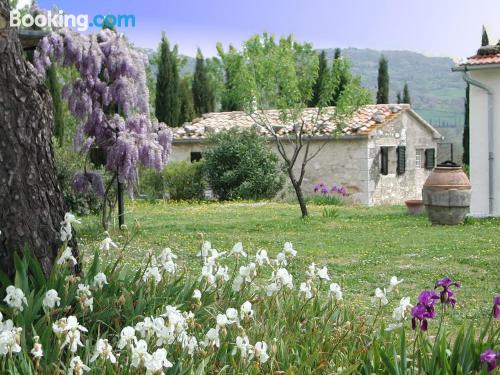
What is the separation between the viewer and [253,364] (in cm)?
323

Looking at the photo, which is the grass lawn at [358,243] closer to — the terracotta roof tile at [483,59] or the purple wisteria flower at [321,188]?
the terracotta roof tile at [483,59]

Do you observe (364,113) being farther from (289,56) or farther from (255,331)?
(255,331)

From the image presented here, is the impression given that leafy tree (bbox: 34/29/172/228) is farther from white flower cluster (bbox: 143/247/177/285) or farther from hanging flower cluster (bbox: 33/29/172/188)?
white flower cluster (bbox: 143/247/177/285)

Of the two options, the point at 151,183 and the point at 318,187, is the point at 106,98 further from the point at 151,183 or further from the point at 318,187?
the point at 151,183

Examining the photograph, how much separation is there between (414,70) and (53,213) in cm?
10098

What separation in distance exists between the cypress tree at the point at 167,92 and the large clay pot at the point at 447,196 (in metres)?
17.7

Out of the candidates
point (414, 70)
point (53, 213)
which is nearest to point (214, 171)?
point (53, 213)

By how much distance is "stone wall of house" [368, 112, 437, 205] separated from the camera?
2527 cm

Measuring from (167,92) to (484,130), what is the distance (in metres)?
17.7

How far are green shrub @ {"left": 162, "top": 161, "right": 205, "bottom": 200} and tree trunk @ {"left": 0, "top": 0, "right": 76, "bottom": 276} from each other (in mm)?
20341

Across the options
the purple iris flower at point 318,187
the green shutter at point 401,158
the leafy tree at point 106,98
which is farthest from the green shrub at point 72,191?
the green shutter at point 401,158

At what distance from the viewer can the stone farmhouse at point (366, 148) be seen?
81.3 feet

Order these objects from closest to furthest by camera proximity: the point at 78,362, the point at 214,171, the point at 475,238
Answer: the point at 78,362 < the point at 475,238 < the point at 214,171

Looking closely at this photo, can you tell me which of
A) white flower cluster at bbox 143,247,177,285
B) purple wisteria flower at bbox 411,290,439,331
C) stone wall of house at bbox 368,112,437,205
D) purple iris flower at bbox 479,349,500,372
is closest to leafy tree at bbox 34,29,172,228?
white flower cluster at bbox 143,247,177,285
